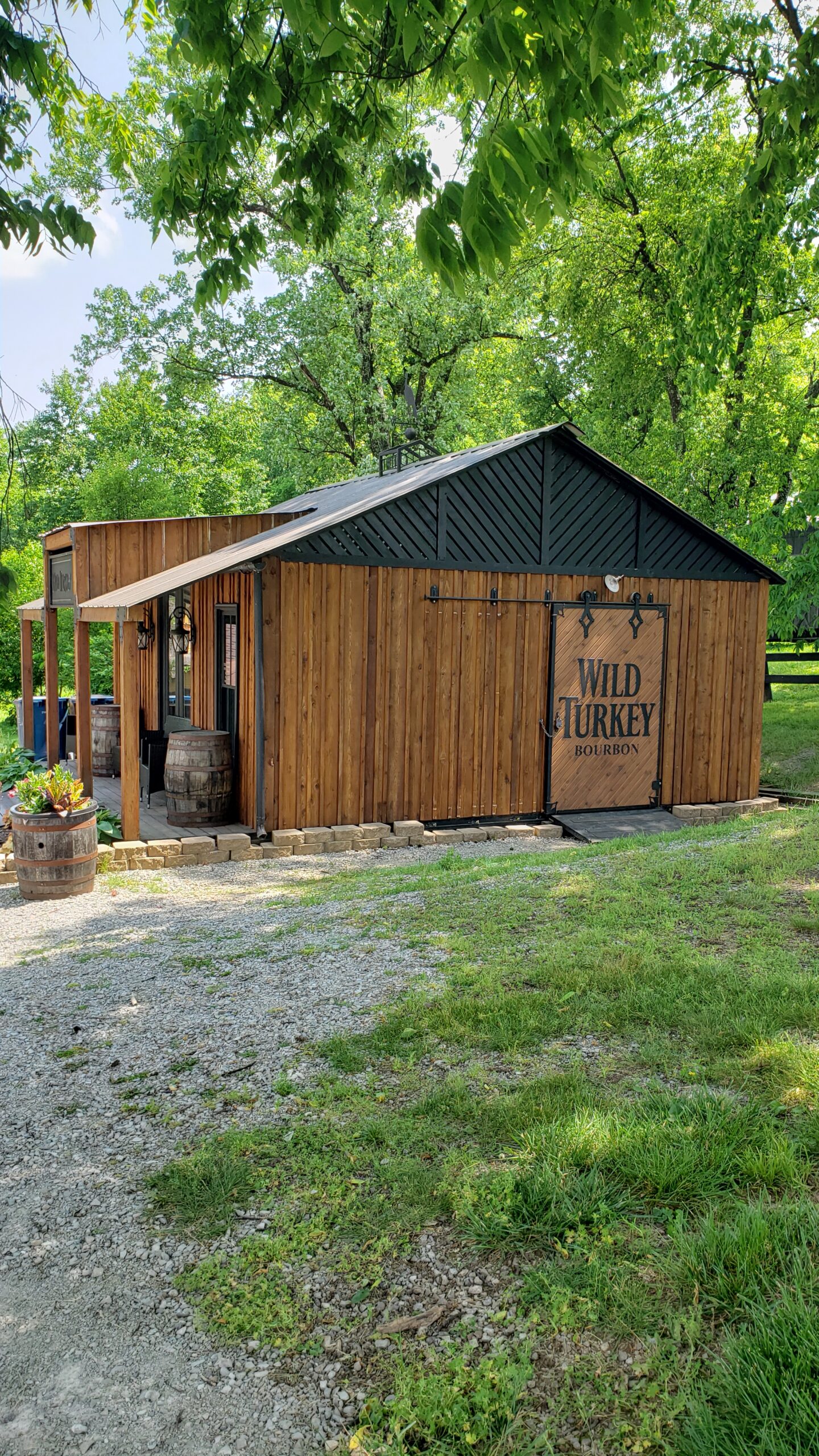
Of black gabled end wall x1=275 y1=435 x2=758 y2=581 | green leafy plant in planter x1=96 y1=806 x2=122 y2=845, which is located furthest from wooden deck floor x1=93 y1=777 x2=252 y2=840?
black gabled end wall x1=275 y1=435 x2=758 y2=581

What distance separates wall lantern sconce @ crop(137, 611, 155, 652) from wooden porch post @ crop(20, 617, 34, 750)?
181cm

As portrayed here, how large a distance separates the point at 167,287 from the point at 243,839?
77.2ft

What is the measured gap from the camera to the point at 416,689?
10.5 metres

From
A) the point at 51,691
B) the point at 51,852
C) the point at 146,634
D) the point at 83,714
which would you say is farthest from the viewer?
the point at 146,634

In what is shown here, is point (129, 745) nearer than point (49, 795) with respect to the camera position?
No

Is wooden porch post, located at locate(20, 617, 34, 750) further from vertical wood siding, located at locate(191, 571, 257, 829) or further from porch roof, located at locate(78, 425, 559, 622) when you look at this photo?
vertical wood siding, located at locate(191, 571, 257, 829)

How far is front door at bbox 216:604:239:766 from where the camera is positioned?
1090cm

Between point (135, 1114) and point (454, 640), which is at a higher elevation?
point (454, 640)

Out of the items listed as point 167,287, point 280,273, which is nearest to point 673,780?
point 280,273

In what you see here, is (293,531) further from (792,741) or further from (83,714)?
(792,741)

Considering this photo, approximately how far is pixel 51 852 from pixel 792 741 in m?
14.0

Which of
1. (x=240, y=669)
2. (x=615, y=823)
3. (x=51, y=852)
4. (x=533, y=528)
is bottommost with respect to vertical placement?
(x=615, y=823)

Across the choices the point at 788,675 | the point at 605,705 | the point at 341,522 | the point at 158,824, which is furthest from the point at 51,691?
the point at 788,675

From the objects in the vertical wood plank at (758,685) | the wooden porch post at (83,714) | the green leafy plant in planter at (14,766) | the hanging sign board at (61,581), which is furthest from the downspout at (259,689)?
the vertical wood plank at (758,685)
